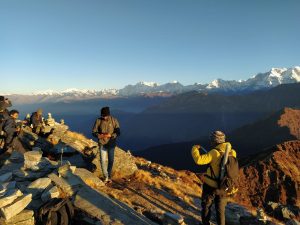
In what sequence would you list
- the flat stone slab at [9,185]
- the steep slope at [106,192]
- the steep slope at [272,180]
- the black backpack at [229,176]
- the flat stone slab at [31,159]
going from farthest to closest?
1. the steep slope at [272,180]
2. the flat stone slab at [31,159]
3. the flat stone slab at [9,185]
4. the steep slope at [106,192]
5. the black backpack at [229,176]

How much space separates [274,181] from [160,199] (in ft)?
75.2

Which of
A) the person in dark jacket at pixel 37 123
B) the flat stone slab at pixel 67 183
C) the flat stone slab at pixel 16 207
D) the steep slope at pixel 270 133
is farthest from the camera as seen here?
the steep slope at pixel 270 133

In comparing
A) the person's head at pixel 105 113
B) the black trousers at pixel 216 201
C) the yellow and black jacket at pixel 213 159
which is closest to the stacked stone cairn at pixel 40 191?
the black trousers at pixel 216 201

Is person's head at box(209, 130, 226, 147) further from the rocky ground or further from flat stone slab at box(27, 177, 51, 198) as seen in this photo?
flat stone slab at box(27, 177, 51, 198)

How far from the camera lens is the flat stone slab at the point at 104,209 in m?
7.96

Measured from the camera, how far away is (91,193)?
9070mm

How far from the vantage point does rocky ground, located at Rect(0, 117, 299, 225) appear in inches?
303

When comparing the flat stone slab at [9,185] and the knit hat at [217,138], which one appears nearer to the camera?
the knit hat at [217,138]

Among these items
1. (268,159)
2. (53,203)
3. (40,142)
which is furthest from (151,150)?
(53,203)

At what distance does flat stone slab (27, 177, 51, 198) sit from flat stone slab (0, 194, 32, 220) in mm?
748

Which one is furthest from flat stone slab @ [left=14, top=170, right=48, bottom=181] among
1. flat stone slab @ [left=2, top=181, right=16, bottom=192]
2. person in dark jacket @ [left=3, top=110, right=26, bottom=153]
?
person in dark jacket @ [left=3, top=110, right=26, bottom=153]

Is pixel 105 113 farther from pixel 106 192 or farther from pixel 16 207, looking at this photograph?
pixel 16 207

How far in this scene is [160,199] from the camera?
11.6 metres

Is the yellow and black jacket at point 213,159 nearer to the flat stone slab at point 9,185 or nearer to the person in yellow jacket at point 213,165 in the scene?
the person in yellow jacket at point 213,165
